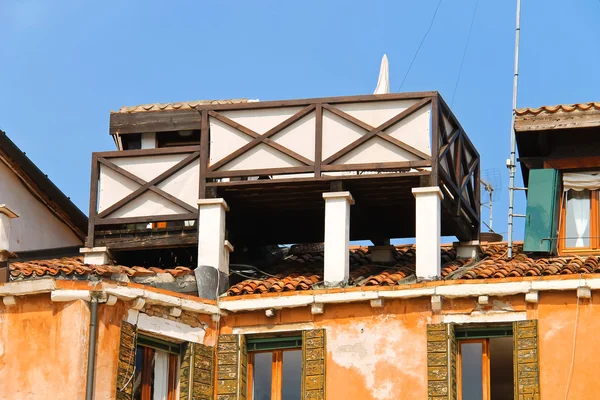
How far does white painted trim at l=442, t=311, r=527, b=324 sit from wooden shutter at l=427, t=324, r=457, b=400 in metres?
0.16

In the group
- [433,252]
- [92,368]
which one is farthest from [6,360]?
[433,252]

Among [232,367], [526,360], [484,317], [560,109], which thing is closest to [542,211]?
[560,109]

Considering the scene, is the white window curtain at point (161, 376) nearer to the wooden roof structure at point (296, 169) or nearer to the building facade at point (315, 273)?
the building facade at point (315, 273)

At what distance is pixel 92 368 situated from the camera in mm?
27312

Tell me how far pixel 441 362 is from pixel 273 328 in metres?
3.23

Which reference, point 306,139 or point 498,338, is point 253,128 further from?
point 498,338

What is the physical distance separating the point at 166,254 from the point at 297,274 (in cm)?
309

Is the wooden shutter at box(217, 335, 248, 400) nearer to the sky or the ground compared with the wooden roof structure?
nearer to the ground

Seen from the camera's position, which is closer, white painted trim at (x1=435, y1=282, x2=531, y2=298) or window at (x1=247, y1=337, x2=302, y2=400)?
white painted trim at (x1=435, y1=282, x2=531, y2=298)

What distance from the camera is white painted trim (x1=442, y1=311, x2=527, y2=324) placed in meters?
28.1

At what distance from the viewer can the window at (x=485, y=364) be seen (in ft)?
92.4

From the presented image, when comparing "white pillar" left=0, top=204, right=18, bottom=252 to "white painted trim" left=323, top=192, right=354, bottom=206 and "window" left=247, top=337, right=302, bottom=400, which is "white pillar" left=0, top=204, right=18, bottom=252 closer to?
"window" left=247, top=337, right=302, bottom=400

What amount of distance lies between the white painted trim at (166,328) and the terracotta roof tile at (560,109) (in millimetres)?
7589

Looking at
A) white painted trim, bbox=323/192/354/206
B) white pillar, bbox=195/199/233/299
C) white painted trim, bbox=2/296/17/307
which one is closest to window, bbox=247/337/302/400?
white pillar, bbox=195/199/233/299
